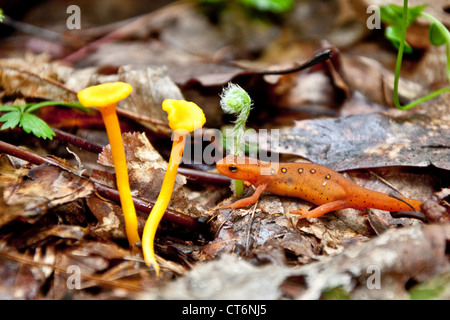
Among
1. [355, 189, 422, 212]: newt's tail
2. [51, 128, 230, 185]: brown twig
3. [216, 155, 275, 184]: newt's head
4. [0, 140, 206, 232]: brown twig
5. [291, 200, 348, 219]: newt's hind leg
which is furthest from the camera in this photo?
[51, 128, 230, 185]: brown twig

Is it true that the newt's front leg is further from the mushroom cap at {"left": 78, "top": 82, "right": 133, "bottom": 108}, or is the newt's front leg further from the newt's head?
the mushroom cap at {"left": 78, "top": 82, "right": 133, "bottom": 108}

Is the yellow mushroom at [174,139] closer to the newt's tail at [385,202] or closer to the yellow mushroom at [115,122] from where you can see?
the yellow mushroom at [115,122]

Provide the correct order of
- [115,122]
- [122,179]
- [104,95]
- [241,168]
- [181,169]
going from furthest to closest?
[181,169] < [241,168] < [122,179] < [115,122] < [104,95]

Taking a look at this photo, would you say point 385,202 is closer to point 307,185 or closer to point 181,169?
point 307,185

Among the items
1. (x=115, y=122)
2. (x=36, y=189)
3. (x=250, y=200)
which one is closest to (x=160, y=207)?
(x=115, y=122)

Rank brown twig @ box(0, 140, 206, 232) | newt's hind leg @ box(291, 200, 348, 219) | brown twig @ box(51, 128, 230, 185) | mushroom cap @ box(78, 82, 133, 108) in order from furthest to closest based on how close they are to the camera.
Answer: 1. brown twig @ box(51, 128, 230, 185)
2. newt's hind leg @ box(291, 200, 348, 219)
3. brown twig @ box(0, 140, 206, 232)
4. mushroom cap @ box(78, 82, 133, 108)

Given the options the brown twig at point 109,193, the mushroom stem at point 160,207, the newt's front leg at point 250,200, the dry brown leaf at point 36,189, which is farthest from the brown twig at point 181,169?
the mushroom stem at point 160,207

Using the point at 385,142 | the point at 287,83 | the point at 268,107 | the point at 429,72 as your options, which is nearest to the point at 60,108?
the point at 268,107

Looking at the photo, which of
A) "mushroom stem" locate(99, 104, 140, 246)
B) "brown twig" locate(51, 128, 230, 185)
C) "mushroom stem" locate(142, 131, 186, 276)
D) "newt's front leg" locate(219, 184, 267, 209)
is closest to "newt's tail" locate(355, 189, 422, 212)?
"newt's front leg" locate(219, 184, 267, 209)
